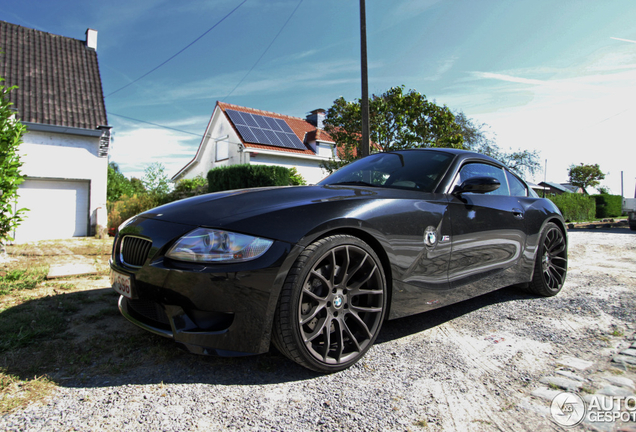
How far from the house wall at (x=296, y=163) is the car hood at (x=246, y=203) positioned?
59.5 feet

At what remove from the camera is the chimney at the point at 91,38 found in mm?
13734

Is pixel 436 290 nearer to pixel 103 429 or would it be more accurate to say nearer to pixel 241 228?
pixel 241 228

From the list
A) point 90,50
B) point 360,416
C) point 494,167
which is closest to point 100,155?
point 90,50

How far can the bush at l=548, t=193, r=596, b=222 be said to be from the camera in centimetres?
2197

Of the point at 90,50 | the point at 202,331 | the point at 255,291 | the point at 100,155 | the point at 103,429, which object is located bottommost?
the point at 103,429

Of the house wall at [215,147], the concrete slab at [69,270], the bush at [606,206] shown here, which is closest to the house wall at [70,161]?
the concrete slab at [69,270]

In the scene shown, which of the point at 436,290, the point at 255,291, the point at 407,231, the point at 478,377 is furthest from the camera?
the point at 436,290

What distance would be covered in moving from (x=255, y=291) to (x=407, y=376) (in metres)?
0.96

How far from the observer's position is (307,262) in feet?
6.70

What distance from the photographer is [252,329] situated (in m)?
1.96

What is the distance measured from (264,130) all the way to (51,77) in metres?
11.0

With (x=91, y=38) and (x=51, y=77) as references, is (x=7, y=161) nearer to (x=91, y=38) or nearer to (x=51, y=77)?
(x=51, y=77)

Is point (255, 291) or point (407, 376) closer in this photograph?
point (255, 291)

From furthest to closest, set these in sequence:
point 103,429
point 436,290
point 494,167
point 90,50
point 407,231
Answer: point 90,50
point 494,167
point 436,290
point 407,231
point 103,429
